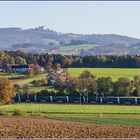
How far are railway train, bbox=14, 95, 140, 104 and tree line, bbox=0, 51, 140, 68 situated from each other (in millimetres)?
41032

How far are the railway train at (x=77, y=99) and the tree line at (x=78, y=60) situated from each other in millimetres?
41032

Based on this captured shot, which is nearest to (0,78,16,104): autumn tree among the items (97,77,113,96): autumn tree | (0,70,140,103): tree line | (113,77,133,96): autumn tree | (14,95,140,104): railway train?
(14,95,140,104): railway train

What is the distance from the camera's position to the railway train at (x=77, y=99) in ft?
200

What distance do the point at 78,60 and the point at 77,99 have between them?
45732mm

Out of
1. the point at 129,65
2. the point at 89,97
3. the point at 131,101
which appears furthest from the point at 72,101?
the point at 129,65

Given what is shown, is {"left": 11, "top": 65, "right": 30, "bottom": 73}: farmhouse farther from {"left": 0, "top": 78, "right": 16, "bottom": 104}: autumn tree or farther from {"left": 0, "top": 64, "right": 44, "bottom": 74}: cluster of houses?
{"left": 0, "top": 78, "right": 16, "bottom": 104}: autumn tree

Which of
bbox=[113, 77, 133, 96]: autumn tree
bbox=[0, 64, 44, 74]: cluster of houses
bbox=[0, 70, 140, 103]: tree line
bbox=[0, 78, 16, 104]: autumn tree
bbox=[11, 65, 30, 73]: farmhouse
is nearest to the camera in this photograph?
bbox=[0, 78, 16, 104]: autumn tree

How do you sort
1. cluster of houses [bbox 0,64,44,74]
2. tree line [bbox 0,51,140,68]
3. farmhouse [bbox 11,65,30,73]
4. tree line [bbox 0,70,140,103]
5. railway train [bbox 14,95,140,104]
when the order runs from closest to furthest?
railway train [bbox 14,95,140,104], tree line [bbox 0,70,140,103], farmhouse [bbox 11,65,30,73], cluster of houses [bbox 0,64,44,74], tree line [bbox 0,51,140,68]

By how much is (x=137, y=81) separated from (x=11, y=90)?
64.5ft

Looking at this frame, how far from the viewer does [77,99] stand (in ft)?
209

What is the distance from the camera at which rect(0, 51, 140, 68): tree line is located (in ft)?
347

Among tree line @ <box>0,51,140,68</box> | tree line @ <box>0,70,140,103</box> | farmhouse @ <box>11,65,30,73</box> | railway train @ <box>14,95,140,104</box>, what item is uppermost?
tree line @ <box>0,51,140,68</box>

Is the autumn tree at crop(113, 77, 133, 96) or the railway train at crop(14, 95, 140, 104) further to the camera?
the autumn tree at crop(113, 77, 133, 96)

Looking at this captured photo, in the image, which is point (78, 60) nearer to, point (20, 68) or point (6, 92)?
point (20, 68)
